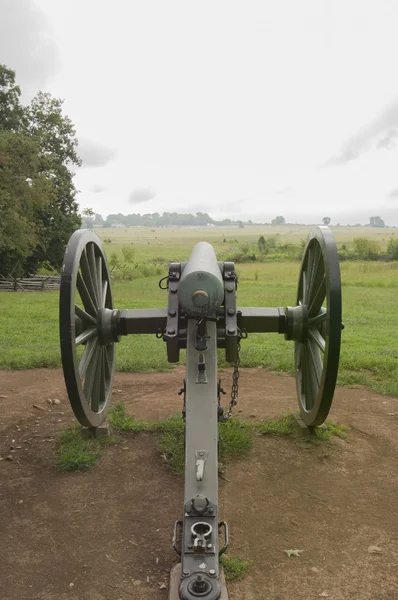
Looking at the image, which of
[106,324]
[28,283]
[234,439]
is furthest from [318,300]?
[28,283]

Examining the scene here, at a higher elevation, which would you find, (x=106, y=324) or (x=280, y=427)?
(x=106, y=324)

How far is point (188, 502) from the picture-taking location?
138 inches

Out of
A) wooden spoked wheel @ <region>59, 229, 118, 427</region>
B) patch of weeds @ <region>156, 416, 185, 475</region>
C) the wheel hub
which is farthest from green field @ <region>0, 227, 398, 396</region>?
the wheel hub

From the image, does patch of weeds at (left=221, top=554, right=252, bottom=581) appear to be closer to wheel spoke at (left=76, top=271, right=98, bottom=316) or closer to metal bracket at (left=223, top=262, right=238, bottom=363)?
metal bracket at (left=223, top=262, right=238, bottom=363)

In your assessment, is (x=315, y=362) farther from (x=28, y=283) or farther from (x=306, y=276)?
(x=28, y=283)

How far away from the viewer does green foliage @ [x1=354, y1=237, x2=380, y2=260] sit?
149 ft

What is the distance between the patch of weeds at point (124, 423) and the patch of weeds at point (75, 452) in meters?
0.39

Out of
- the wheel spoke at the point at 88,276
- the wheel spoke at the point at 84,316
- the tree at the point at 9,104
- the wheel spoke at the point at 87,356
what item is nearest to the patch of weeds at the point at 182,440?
the wheel spoke at the point at 87,356

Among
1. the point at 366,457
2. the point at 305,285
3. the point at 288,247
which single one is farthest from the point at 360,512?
the point at 288,247

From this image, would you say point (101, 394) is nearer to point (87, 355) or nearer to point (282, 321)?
point (87, 355)

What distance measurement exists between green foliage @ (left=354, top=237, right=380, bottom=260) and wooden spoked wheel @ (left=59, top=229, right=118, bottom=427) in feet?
137

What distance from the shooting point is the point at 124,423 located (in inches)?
247

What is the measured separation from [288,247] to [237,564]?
5470 cm

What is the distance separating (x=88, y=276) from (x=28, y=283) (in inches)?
891
